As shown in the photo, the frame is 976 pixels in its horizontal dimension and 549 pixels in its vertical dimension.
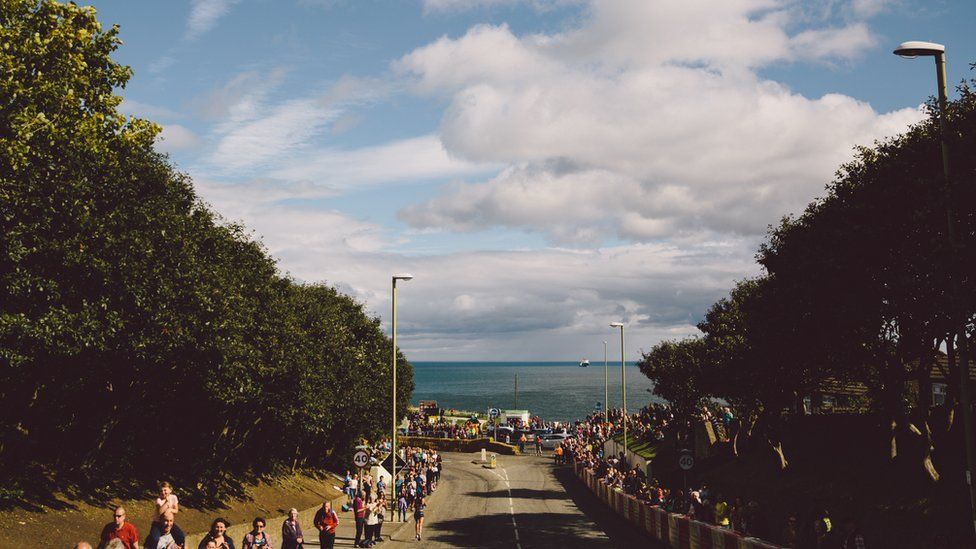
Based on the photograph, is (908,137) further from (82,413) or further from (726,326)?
(82,413)

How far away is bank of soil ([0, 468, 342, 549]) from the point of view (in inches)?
689

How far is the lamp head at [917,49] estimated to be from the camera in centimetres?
1380

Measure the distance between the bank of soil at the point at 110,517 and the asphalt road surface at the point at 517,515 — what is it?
4.74 meters

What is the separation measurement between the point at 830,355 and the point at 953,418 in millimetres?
7580

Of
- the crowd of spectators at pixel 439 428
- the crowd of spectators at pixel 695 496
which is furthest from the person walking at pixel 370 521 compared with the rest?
the crowd of spectators at pixel 439 428

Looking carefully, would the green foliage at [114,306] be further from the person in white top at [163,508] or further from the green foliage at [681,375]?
the green foliage at [681,375]

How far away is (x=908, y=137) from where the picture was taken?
67.5 feet

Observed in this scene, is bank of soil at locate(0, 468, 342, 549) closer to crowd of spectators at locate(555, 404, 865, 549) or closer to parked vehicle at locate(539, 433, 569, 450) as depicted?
crowd of spectators at locate(555, 404, 865, 549)

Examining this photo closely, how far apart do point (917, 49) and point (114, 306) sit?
18.2 meters

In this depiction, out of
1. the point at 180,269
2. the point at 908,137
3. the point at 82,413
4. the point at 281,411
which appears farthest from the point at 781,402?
the point at 82,413

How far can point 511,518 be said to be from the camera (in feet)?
103

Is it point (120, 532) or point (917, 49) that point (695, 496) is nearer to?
point (917, 49)

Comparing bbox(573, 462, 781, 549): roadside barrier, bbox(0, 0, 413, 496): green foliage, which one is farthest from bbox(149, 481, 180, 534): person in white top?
bbox(573, 462, 781, 549): roadside barrier

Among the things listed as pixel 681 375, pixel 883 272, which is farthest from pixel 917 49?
pixel 681 375
